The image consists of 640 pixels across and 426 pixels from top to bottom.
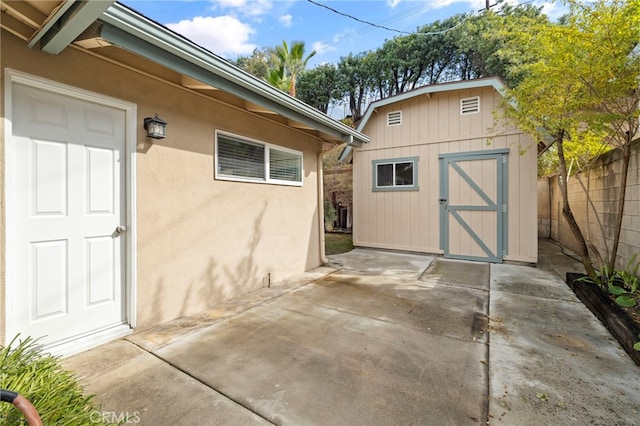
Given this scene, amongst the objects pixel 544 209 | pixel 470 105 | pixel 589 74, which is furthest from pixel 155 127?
pixel 544 209

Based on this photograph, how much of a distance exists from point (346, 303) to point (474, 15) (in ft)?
52.9

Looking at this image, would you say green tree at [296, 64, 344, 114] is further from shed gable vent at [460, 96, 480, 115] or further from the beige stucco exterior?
shed gable vent at [460, 96, 480, 115]

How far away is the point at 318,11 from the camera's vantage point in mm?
6480

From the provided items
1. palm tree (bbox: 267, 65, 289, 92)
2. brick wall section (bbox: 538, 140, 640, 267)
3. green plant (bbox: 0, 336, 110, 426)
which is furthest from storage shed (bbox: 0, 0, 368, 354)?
palm tree (bbox: 267, 65, 289, 92)

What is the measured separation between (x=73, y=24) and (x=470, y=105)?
660cm

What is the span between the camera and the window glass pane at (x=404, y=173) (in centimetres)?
685

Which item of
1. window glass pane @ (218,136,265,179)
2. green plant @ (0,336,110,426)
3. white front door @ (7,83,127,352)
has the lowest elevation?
green plant @ (0,336,110,426)

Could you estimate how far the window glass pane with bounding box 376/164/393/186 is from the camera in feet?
23.4

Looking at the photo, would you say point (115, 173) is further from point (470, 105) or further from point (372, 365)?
point (470, 105)

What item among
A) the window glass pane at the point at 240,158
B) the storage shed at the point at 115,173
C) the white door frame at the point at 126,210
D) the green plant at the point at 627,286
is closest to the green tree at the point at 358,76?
the window glass pane at the point at 240,158

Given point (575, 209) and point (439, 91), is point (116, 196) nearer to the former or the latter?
point (439, 91)

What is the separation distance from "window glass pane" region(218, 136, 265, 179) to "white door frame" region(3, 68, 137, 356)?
3.38ft

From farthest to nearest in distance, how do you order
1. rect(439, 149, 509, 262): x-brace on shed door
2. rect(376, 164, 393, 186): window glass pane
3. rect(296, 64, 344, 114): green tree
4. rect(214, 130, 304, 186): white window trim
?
rect(296, 64, 344, 114): green tree
rect(376, 164, 393, 186): window glass pane
rect(439, 149, 509, 262): x-brace on shed door
rect(214, 130, 304, 186): white window trim

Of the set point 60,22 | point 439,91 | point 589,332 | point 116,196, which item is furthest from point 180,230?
point 439,91
